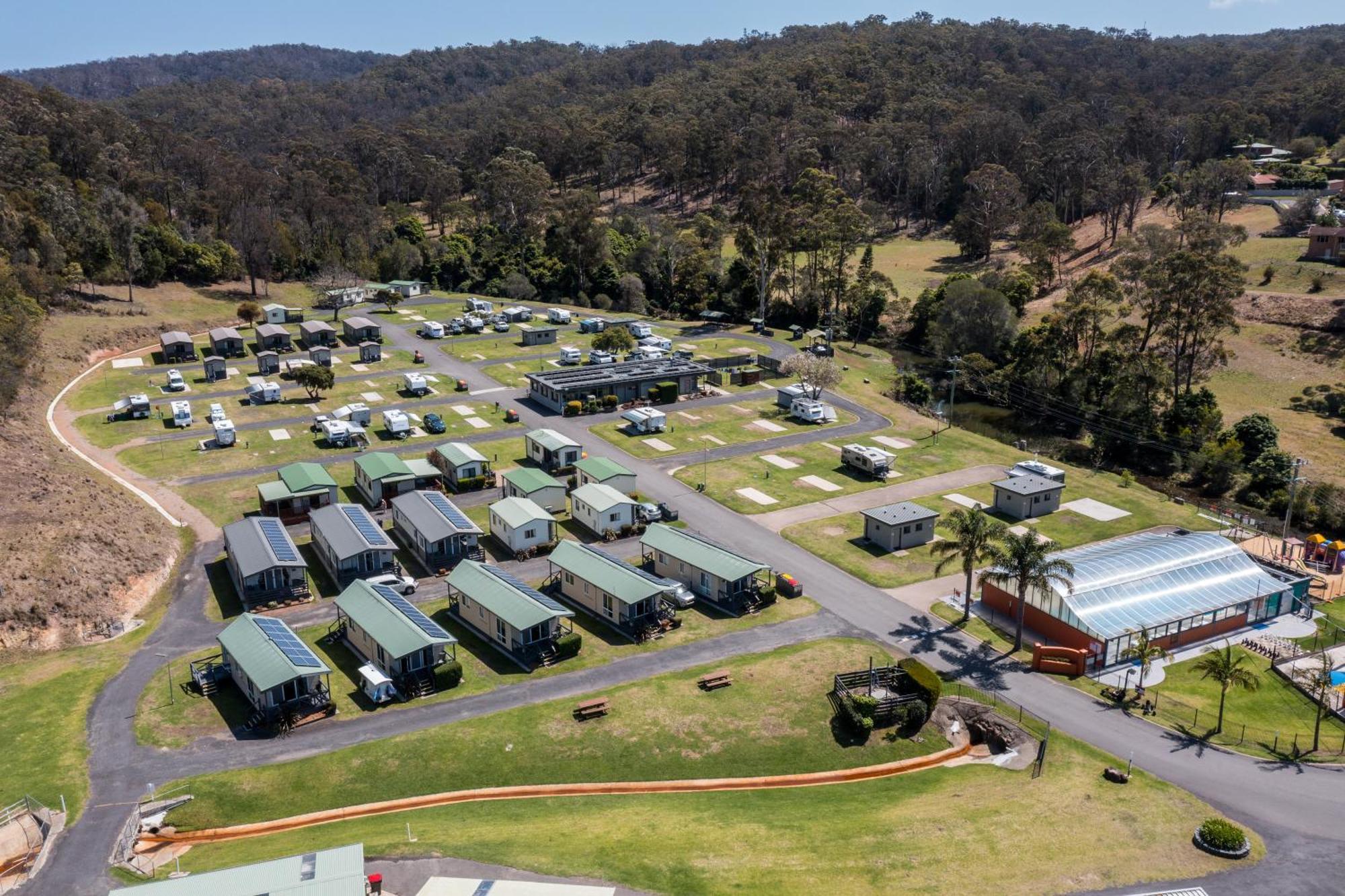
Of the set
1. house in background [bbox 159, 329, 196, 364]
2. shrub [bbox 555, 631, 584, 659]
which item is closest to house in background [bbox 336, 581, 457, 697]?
shrub [bbox 555, 631, 584, 659]

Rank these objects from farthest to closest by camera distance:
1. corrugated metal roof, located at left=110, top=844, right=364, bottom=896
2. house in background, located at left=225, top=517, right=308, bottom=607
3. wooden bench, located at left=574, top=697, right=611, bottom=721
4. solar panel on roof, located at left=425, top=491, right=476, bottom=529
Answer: solar panel on roof, located at left=425, top=491, right=476, bottom=529
house in background, located at left=225, top=517, right=308, bottom=607
wooden bench, located at left=574, top=697, right=611, bottom=721
corrugated metal roof, located at left=110, top=844, right=364, bottom=896

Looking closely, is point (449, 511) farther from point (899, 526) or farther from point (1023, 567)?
point (1023, 567)

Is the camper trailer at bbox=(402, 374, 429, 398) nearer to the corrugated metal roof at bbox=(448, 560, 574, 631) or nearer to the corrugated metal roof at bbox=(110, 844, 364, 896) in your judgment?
the corrugated metal roof at bbox=(448, 560, 574, 631)

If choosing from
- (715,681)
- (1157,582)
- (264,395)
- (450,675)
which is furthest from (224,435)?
(1157,582)

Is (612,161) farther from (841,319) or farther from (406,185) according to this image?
(841,319)

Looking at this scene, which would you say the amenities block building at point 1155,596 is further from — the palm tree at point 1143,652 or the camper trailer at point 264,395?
the camper trailer at point 264,395

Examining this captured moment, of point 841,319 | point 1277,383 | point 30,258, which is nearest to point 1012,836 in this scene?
point 1277,383

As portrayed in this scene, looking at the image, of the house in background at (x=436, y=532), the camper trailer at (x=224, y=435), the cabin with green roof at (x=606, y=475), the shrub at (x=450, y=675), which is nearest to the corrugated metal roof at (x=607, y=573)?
the house in background at (x=436, y=532)
